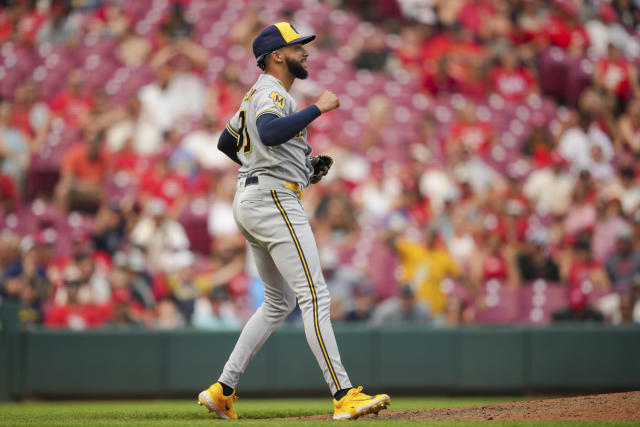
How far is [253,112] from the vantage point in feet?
12.6

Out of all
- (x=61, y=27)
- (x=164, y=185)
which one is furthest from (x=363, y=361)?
(x=61, y=27)

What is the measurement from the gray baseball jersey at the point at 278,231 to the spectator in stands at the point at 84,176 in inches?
217

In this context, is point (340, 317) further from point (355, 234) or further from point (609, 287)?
point (609, 287)

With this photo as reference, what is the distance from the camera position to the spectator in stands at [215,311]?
8008mm

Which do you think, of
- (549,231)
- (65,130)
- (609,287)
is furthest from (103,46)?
(609,287)

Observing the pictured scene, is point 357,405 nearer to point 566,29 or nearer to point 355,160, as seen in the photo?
point 355,160

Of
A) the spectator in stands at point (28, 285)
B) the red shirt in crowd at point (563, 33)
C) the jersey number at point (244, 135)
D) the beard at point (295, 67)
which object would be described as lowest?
the spectator in stands at point (28, 285)

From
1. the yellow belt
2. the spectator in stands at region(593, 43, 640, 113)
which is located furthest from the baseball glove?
the spectator in stands at region(593, 43, 640, 113)

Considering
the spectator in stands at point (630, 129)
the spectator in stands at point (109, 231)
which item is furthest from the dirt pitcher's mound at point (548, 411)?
the spectator in stands at point (630, 129)

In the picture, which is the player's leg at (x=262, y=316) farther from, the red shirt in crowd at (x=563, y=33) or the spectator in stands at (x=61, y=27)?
the red shirt in crowd at (x=563, y=33)

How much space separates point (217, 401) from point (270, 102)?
55.8 inches

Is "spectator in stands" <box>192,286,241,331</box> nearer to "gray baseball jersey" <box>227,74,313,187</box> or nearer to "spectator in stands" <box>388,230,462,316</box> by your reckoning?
"spectator in stands" <box>388,230,462,316</box>

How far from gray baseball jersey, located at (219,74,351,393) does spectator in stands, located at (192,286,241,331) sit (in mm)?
4091

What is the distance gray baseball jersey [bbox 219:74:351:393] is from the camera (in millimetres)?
3693
